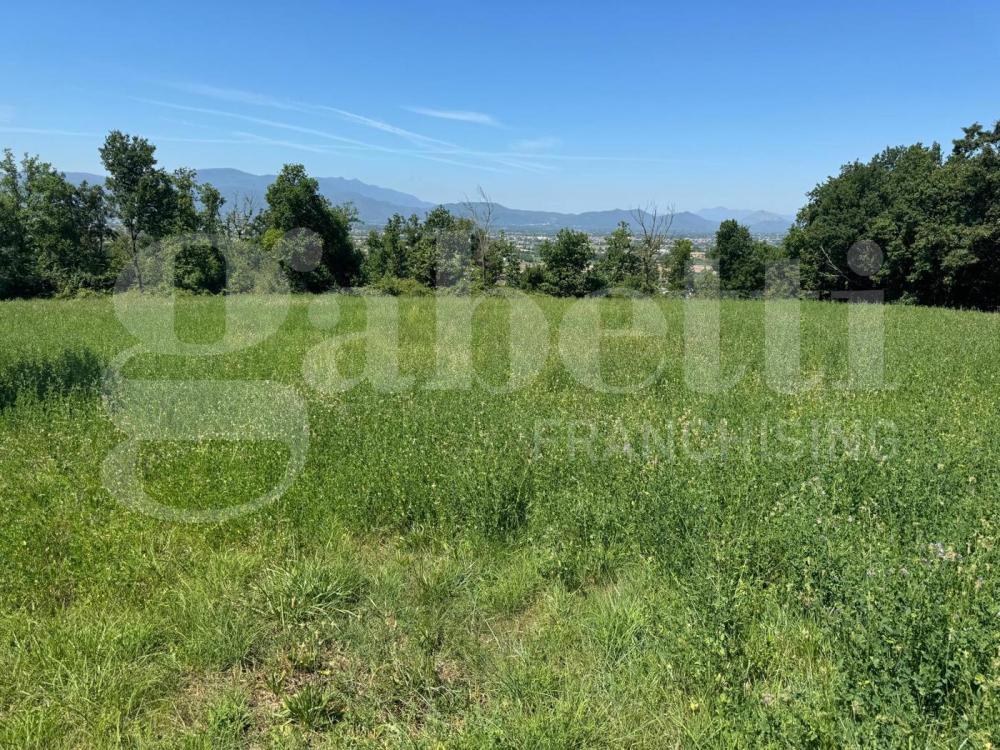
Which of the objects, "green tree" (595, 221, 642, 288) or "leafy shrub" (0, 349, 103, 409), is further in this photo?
"green tree" (595, 221, 642, 288)

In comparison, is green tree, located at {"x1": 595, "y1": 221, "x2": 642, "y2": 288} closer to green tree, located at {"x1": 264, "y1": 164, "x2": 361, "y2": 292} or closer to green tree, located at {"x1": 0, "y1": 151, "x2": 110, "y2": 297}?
green tree, located at {"x1": 264, "y1": 164, "x2": 361, "y2": 292}

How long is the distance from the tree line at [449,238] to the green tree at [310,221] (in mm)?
83

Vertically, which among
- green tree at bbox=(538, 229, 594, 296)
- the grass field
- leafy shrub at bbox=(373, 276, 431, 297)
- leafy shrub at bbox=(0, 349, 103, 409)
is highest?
green tree at bbox=(538, 229, 594, 296)

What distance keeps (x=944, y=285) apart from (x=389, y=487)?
1443 inches

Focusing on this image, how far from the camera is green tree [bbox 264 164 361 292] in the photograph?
32625 mm

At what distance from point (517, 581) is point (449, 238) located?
126 ft

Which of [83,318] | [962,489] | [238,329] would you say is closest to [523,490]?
[962,489]

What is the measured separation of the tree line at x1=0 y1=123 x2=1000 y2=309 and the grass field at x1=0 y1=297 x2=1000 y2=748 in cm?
2411

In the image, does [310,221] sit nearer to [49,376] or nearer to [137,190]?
[137,190]

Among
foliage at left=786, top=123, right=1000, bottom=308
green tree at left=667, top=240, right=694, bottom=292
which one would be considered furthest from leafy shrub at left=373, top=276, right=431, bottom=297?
foliage at left=786, top=123, right=1000, bottom=308

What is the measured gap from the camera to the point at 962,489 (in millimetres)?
4000

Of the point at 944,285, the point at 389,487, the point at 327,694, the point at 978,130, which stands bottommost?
the point at 327,694

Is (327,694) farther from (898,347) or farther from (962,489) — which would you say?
(898,347)

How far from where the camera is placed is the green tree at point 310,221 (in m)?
32.6
